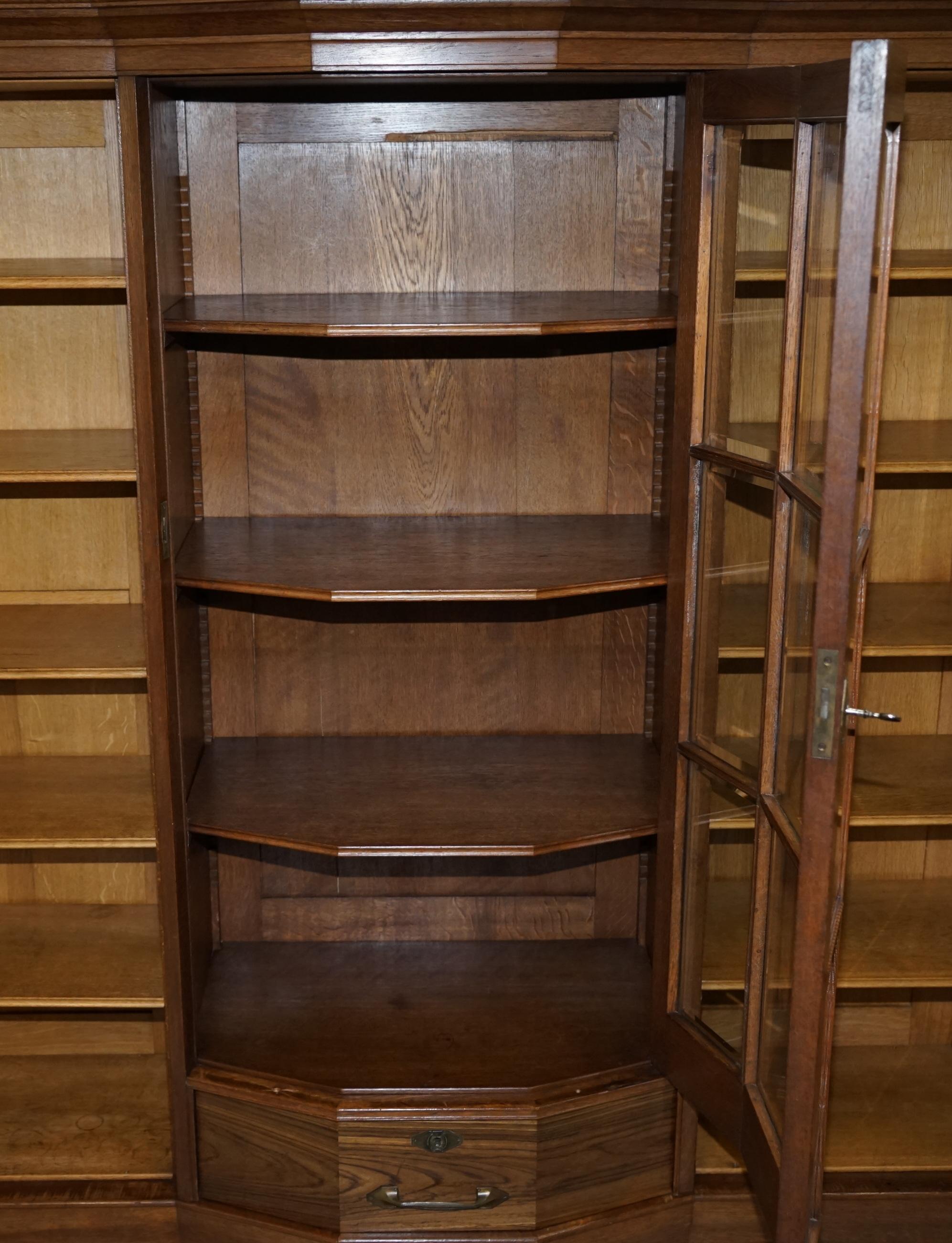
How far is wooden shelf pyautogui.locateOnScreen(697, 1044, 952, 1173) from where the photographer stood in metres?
2.56

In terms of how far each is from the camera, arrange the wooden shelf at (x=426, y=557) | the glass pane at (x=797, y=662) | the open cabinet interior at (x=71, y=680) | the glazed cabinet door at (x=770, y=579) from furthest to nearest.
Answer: the open cabinet interior at (x=71, y=680) → the wooden shelf at (x=426, y=557) → the glass pane at (x=797, y=662) → the glazed cabinet door at (x=770, y=579)

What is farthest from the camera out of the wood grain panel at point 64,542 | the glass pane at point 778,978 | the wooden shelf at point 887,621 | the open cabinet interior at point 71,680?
the wood grain panel at point 64,542

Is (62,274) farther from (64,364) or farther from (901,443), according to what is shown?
(901,443)

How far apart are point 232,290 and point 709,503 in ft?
3.28

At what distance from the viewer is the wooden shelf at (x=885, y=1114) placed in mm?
2562

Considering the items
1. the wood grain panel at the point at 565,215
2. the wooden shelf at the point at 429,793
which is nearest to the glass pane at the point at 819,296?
the wood grain panel at the point at 565,215

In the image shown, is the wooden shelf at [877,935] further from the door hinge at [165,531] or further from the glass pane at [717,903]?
the door hinge at [165,531]

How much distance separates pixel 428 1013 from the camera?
262cm

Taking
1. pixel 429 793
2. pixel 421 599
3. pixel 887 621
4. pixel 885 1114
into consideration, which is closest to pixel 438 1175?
pixel 429 793

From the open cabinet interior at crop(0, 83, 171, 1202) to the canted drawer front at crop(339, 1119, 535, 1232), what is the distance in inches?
16.5

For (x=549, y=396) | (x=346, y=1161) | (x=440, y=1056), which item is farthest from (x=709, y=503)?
(x=346, y=1161)

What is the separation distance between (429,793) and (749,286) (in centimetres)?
111

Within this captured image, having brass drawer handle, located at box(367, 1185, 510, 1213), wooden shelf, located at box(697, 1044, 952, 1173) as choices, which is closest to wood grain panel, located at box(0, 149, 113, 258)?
brass drawer handle, located at box(367, 1185, 510, 1213)

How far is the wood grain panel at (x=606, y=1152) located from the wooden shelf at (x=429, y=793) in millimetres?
492
